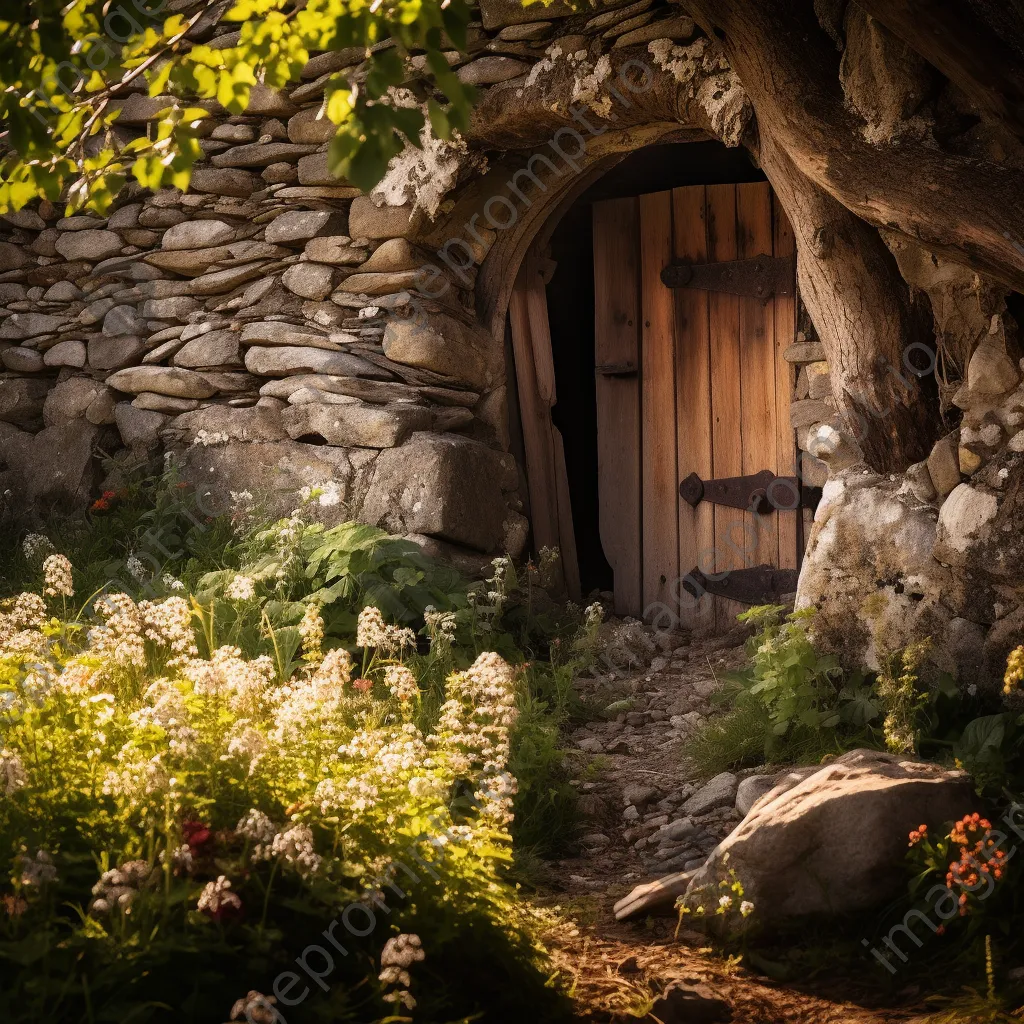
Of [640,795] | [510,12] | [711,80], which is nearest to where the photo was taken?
[640,795]

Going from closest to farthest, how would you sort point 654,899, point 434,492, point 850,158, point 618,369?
1. point 654,899
2. point 850,158
3. point 434,492
4. point 618,369

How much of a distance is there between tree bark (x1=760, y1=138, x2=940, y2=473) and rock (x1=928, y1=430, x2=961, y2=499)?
19 centimetres

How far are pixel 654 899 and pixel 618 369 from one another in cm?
350

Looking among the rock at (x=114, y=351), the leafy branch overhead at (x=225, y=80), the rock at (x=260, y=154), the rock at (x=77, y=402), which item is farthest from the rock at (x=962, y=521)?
the rock at (x=77, y=402)

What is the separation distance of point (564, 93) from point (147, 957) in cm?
375

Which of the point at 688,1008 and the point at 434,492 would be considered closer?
the point at 688,1008

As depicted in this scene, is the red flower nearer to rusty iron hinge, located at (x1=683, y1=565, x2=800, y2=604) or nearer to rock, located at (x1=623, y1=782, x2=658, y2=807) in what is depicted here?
rock, located at (x1=623, y1=782, x2=658, y2=807)

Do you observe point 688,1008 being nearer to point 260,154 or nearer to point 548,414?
point 548,414

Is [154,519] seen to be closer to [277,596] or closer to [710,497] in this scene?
[277,596]

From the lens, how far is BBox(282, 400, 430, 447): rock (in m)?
5.04

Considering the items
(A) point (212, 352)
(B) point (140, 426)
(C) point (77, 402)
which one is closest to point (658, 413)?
(A) point (212, 352)

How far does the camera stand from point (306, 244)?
211 inches

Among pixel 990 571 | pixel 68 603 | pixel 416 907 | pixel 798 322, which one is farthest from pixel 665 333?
pixel 416 907

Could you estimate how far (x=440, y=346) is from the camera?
5.17 m
